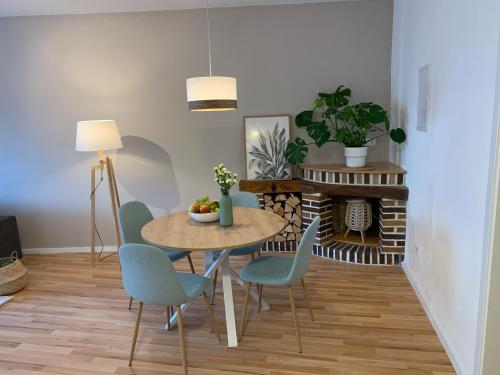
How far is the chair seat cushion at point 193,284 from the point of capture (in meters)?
2.32

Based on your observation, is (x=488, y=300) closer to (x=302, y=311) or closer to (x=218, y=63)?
(x=302, y=311)

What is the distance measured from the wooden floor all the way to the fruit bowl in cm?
75

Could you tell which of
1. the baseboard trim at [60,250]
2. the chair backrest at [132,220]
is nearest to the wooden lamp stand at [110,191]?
the baseboard trim at [60,250]

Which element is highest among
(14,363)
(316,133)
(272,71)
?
(272,71)

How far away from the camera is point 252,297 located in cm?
309

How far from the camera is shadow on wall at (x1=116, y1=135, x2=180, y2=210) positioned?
13.8ft

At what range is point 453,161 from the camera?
2254 millimetres

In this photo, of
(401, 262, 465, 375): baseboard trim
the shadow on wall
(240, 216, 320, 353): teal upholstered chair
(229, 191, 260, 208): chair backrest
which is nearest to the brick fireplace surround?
(401, 262, 465, 375): baseboard trim

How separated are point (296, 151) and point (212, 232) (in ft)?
5.22

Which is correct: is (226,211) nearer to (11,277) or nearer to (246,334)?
(246,334)

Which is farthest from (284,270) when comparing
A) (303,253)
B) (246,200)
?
(246,200)

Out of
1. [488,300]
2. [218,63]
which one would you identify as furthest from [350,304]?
[218,63]

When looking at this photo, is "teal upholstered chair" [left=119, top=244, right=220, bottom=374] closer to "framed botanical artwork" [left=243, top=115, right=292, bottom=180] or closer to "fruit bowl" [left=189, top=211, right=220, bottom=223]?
"fruit bowl" [left=189, top=211, right=220, bottom=223]

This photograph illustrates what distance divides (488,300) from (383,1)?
10.3ft
